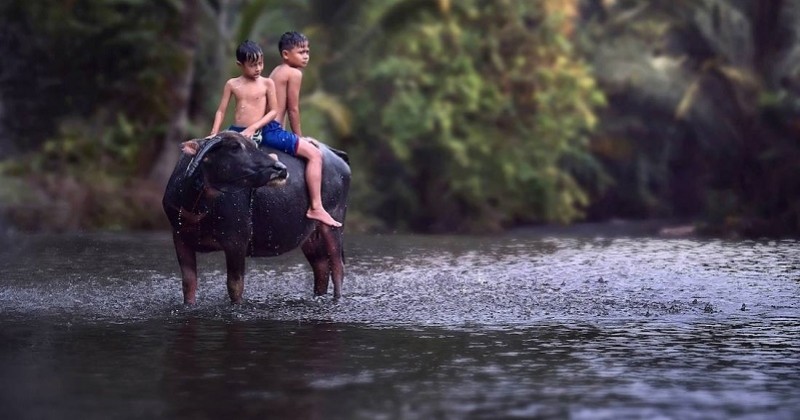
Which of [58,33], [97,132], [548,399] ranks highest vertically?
[58,33]

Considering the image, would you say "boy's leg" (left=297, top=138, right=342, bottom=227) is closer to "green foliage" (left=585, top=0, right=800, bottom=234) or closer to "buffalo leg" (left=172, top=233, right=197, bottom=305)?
"buffalo leg" (left=172, top=233, right=197, bottom=305)

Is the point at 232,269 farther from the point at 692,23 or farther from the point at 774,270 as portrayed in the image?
the point at 692,23

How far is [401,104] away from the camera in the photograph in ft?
95.0

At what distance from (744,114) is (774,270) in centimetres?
1683

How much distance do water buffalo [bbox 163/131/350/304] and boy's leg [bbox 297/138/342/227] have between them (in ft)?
0.18

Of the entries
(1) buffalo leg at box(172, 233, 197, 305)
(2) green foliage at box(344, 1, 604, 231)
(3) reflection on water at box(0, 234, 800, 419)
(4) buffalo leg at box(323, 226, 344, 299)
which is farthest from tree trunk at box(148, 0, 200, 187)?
(1) buffalo leg at box(172, 233, 197, 305)

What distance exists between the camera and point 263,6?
90.4ft

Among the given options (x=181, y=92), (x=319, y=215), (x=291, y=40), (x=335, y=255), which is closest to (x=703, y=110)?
(x=181, y=92)

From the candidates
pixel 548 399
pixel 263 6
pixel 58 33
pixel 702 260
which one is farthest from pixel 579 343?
pixel 58 33

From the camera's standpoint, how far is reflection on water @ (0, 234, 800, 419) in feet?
25.2

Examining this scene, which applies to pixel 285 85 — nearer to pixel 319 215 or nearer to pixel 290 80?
pixel 290 80

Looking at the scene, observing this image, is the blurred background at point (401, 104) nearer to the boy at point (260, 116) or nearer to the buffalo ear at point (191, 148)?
the boy at point (260, 116)

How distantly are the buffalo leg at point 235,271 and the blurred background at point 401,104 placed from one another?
1295cm

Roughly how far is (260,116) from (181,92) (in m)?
15.8
